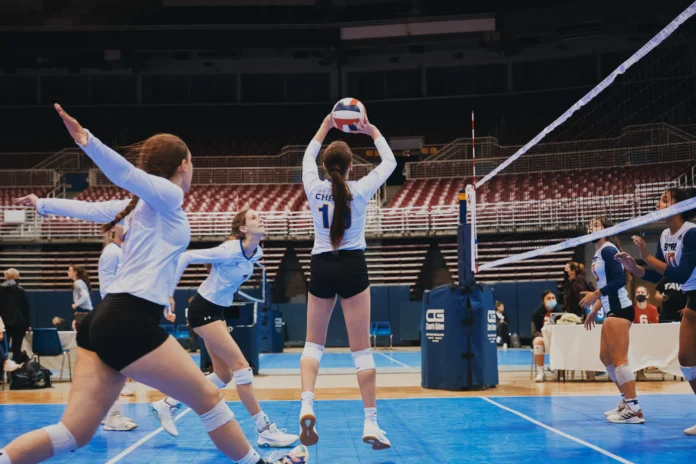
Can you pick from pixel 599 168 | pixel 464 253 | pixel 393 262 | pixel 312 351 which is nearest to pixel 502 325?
pixel 393 262

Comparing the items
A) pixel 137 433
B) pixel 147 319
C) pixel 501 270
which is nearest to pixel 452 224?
pixel 501 270

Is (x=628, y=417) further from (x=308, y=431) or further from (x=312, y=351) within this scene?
(x=308, y=431)

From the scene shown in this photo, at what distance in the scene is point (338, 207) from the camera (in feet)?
14.4

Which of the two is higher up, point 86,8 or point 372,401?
Answer: point 86,8

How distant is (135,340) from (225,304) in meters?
2.62

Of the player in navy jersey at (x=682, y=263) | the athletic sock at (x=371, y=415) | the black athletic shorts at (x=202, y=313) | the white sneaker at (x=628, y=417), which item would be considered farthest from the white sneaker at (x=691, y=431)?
the black athletic shorts at (x=202, y=313)

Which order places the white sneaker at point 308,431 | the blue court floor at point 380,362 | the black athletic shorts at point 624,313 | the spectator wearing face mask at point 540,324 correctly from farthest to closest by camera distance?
the blue court floor at point 380,362
the spectator wearing face mask at point 540,324
the black athletic shorts at point 624,313
the white sneaker at point 308,431

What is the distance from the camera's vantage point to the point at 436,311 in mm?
8930

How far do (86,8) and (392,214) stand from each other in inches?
593

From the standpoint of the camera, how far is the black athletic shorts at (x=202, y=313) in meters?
5.10

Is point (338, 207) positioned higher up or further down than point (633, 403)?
higher up

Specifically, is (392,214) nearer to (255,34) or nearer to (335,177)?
(255,34)

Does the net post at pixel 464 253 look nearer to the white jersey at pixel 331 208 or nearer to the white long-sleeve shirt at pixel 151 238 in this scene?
the white jersey at pixel 331 208

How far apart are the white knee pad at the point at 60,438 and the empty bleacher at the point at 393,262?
18581 mm
